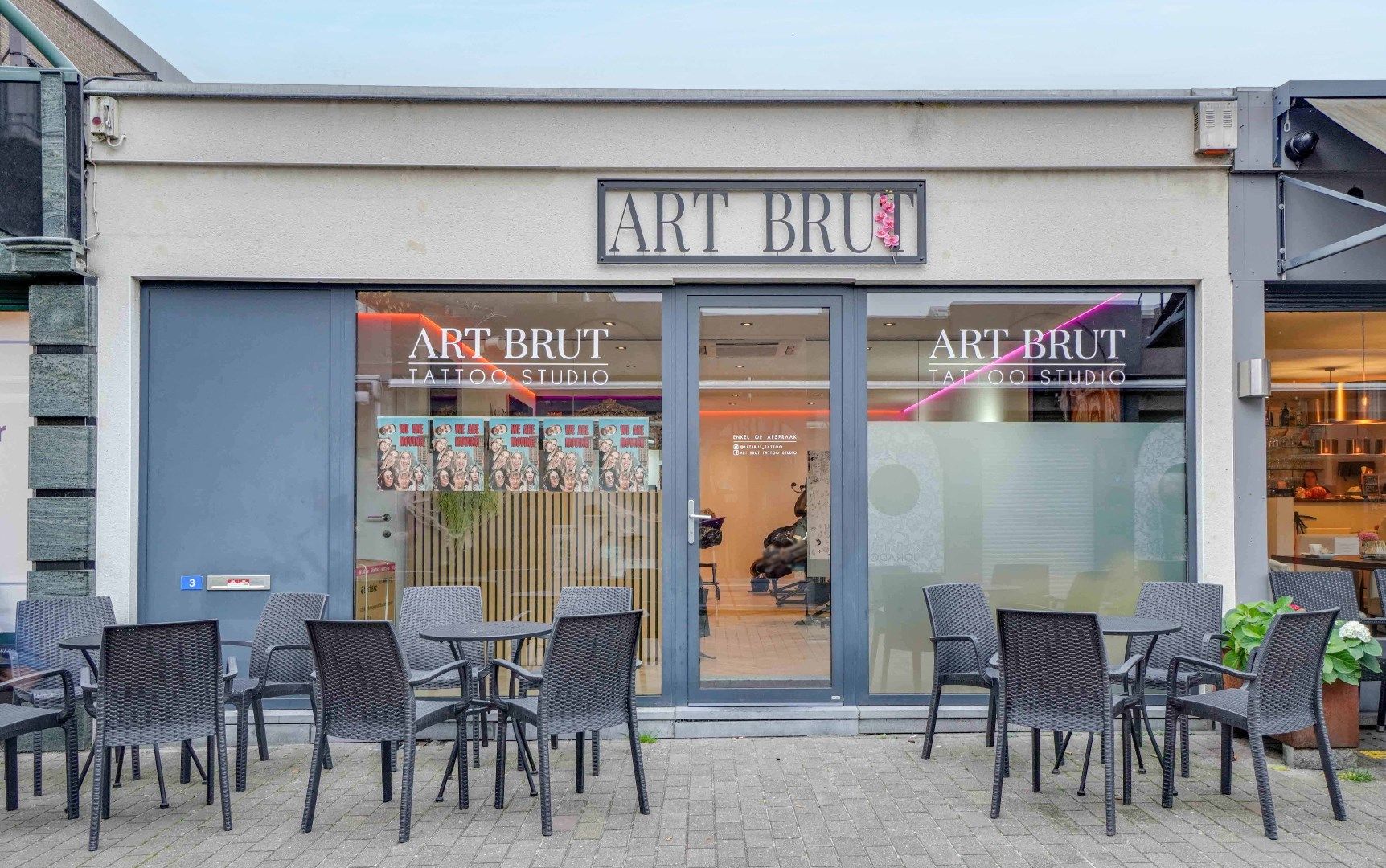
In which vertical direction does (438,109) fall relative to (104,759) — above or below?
above

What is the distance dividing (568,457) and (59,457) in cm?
316

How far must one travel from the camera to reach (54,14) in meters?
7.41

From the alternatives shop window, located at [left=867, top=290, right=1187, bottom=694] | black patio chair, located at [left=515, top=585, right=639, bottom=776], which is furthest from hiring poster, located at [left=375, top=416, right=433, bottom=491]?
shop window, located at [left=867, top=290, right=1187, bottom=694]

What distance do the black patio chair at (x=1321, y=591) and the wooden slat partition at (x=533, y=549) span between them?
4.12m

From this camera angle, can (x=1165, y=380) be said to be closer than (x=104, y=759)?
No

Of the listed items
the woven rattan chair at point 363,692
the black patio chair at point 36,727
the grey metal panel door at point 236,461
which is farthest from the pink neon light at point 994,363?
the black patio chair at point 36,727

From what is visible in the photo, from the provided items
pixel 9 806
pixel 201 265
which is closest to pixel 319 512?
pixel 201 265

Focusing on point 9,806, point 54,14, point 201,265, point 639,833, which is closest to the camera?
point 639,833

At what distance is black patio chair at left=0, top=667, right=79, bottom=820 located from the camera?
14.3ft

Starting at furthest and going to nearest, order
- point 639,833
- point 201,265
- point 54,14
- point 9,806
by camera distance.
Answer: point 54,14 → point 201,265 → point 9,806 → point 639,833

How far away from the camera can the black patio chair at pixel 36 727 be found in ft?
14.3

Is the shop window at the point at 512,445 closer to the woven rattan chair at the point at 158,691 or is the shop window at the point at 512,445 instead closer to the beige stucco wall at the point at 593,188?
the beige stucco wall at the point at 593,188

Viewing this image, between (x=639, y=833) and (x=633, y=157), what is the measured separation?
4.07 meters

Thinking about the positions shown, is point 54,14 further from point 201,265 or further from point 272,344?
point 272,344
